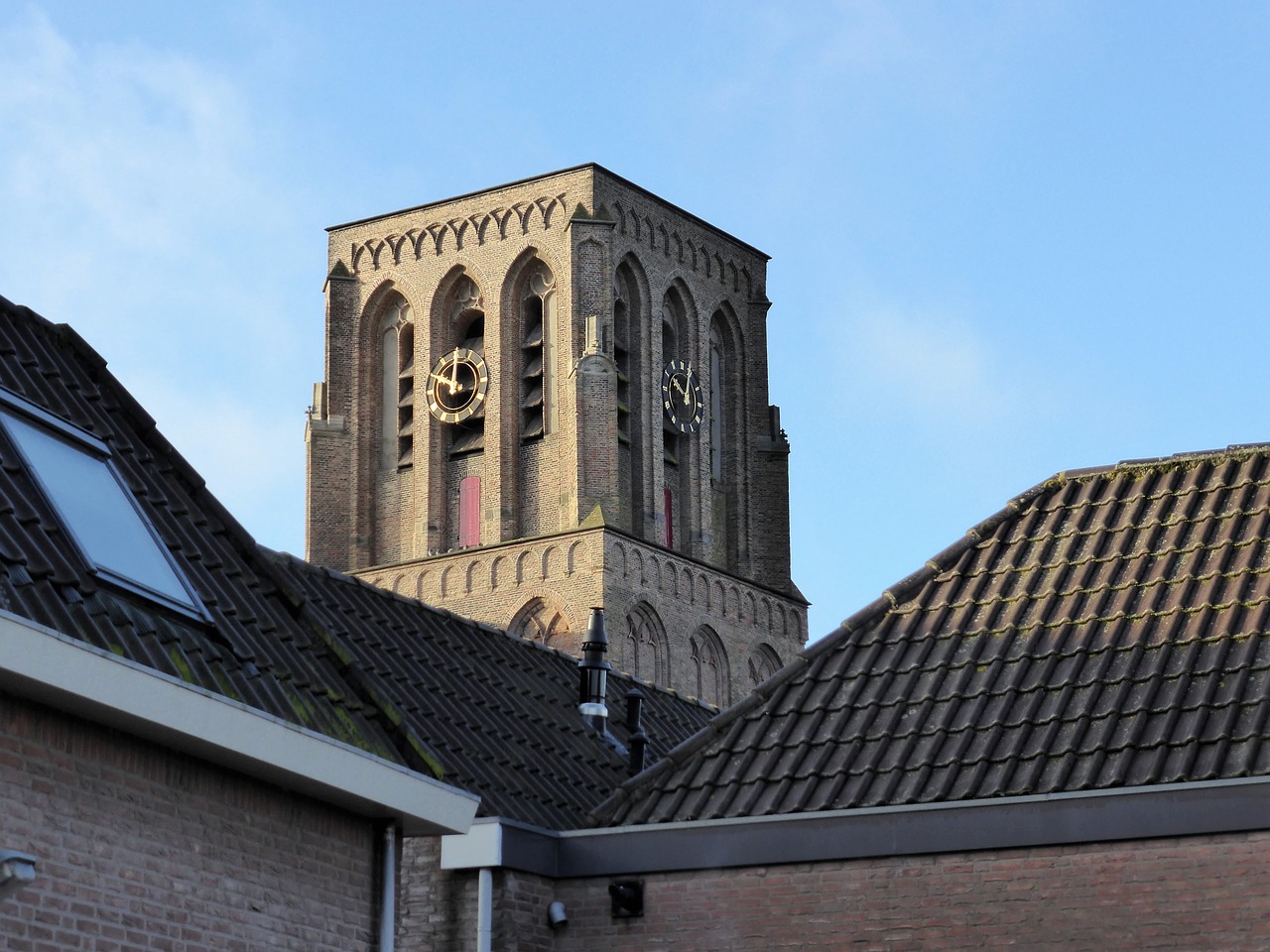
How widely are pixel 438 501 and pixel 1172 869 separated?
42.9 metres

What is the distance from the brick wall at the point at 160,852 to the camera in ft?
24.8

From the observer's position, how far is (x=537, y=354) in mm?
53625

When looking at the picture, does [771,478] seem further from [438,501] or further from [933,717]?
[933,717]

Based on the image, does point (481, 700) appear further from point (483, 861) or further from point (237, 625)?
point (237, 625)

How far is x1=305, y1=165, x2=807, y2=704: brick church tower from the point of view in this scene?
169 ft

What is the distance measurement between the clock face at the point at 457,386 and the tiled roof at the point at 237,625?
38581 mm

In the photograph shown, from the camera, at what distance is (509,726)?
49.3 ft

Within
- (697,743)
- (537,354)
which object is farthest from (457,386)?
(697,743)

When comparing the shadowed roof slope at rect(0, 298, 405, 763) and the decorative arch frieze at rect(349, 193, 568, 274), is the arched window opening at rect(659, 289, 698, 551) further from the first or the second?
the shadowed roof slope at rect(0, 298, 405, 763)

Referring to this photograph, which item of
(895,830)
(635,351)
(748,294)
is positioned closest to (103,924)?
(895,830)

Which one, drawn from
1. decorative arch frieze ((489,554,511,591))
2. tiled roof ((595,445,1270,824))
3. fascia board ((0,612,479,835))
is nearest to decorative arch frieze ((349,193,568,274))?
decorative arch frieze ((489,554,511,591))

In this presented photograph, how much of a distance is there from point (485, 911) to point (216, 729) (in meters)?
4.83

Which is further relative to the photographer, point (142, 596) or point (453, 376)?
point (453, 376)

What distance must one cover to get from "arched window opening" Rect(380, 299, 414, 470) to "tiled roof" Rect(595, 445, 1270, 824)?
41.5m
